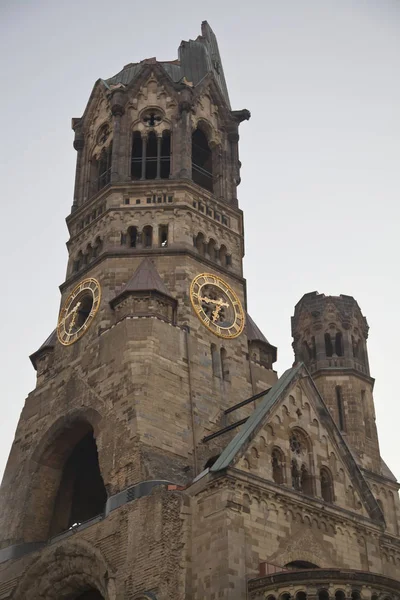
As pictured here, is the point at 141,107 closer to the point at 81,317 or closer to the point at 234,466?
the point at 81,317

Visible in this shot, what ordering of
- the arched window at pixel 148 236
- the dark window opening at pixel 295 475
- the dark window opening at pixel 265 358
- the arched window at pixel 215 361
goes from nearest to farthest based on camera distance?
the dark window opening at pixel 295 475 → the arched window at pixel 215 361 → the dark window opening at pixel 265 358 → the arched window at pixel 148 236

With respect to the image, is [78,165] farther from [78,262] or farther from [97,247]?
[97,247]

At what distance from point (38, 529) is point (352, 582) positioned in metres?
14.8

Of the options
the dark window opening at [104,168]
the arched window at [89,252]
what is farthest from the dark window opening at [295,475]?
the dark window opening at [104,168]

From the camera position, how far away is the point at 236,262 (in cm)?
4716

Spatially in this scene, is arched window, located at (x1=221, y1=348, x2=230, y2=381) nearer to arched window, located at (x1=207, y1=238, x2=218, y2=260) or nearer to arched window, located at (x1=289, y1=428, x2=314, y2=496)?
arched window, located at (x1=289, y1=428, x2=314, y2=496)

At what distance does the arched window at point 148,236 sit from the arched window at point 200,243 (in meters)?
→ 2.22

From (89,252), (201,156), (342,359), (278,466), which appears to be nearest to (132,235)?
(89,252)

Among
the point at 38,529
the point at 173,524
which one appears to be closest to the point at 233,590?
the point at 173,524

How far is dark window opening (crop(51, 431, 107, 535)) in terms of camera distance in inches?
1596

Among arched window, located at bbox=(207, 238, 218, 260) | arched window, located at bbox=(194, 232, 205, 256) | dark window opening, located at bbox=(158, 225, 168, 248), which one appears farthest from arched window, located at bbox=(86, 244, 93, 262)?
arched window, located at bbox=(207, 238, 218, 260)

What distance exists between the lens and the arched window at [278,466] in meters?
35.4

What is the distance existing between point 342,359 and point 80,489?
→ 53.3 ft

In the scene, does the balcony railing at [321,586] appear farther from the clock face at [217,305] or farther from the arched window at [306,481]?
the clock face at [217,305]
